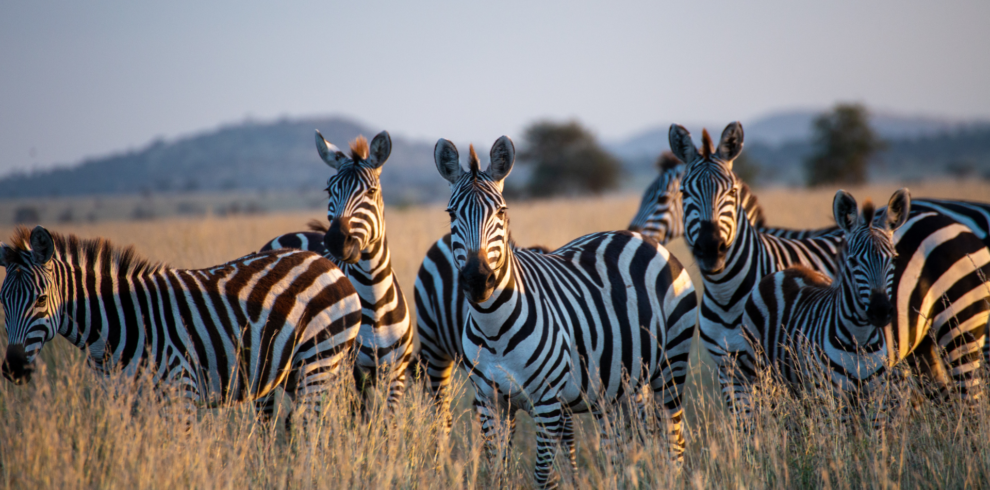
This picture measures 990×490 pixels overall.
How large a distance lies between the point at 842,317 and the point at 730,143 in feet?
5.40

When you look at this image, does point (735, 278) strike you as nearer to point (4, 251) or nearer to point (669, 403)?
point (669, 403)

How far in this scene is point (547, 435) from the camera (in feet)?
11.1

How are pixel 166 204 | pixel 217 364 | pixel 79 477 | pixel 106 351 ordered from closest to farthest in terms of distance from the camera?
pixel 79 477 → pixel 106 351 → pixel 217 364 → pixel 166 204

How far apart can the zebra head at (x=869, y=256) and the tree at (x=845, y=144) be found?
30336 millimetres

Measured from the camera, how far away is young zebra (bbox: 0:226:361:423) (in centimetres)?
325

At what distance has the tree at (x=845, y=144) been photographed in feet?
99.0

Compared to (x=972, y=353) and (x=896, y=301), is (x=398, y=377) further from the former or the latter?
(x=972, y=353)

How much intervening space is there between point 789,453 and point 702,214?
174 cm

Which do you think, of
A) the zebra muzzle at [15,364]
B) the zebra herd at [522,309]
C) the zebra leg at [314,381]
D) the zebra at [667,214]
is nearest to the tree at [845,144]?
the zebra at [667,214]

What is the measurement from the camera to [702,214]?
169 inches

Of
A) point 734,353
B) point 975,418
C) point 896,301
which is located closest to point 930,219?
point 896,301

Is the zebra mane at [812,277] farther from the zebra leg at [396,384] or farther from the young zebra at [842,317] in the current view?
the zebra leg at [396,384]

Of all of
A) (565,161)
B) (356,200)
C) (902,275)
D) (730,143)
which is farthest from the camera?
(565,161)

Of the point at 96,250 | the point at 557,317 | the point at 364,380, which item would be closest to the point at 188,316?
the point at 96,250
